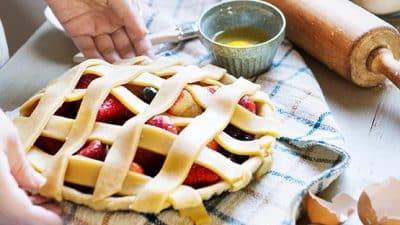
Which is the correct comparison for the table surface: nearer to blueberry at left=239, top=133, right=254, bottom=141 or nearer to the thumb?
blueberry at left=239, top=133, right=254, bottom=141

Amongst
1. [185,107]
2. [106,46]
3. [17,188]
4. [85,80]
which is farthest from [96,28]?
[17,188]

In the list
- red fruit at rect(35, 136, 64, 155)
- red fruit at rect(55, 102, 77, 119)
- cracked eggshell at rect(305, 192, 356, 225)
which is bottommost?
cracked eggshell at rect(305, 192, 356, 225)

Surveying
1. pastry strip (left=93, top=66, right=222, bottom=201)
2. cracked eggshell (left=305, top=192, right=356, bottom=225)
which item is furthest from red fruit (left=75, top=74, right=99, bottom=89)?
cracked eggshell (left=305, top=192, right=356, bottom=225)

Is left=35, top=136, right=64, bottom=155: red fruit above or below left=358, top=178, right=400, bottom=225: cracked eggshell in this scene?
above

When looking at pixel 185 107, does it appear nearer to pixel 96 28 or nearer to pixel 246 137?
pixel 246 137

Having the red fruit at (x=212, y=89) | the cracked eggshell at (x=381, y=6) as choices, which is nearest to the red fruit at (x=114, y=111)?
the red fruit at (x=212, y=89)

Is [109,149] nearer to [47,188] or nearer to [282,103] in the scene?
[47,188]
